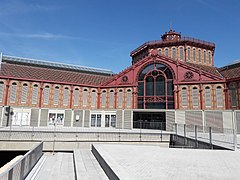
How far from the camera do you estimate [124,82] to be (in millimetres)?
32656

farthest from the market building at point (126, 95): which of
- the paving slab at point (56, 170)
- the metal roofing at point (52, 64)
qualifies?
the paving slab at point (56, 170)

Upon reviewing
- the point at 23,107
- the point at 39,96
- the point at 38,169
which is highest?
the point at 39,96

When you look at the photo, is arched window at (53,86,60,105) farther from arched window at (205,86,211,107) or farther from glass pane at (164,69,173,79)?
arched window at (205,86,211,107)

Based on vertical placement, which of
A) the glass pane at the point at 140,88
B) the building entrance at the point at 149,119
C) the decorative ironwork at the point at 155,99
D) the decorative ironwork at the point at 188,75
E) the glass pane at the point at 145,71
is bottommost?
the building entrance at the point at 149,119

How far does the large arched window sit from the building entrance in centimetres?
172

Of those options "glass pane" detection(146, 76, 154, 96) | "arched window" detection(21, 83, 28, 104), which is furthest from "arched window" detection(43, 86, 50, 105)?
"glass pane" detection(146, 76, 154, 96)

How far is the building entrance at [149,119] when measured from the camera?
26172 mm

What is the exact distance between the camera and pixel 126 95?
3197 cm

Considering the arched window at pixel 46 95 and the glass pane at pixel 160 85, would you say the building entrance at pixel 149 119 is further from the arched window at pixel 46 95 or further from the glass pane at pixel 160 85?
the arched window at pixel 46 95

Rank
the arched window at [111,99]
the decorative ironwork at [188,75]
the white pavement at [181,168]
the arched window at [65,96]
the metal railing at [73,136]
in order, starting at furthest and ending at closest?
the arched window at [111,99], the arched window at [65,96], the decorative ironwork at [188,75], the metal railing at [73,136], the white pavement at [181,168]

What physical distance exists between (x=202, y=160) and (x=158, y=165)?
259 cm

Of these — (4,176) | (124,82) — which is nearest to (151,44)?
(124,82)

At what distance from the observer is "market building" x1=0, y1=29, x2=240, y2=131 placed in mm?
26703

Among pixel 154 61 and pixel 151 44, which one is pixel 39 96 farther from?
pixel 151 44
